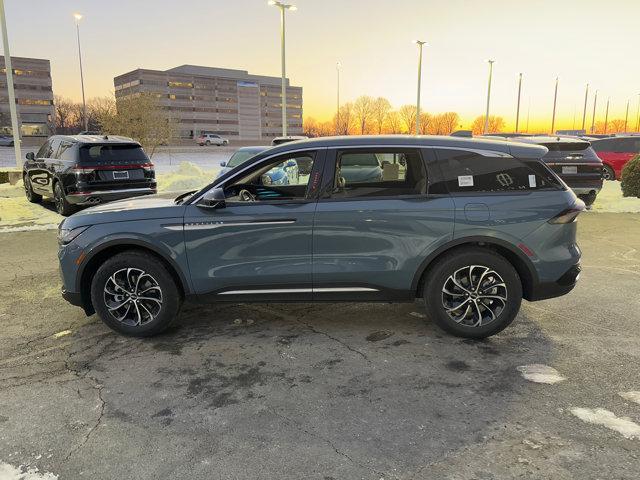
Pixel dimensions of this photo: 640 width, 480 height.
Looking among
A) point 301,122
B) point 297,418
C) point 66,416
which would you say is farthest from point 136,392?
point 301,122

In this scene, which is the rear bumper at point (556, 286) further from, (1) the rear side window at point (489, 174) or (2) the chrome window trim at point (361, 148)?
(2) the chrome window trim at point (361, 148)

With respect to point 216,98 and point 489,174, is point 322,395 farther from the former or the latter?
point 216,98

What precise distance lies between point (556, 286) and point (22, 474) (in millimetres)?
4176

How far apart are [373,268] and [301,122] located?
169 meters

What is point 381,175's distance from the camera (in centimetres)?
457

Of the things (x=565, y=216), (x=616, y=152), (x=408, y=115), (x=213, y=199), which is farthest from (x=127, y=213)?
(x=408, y=115)

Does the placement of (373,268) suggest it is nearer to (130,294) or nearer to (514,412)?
(514,412)

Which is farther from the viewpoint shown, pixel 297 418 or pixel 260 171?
pixel 260 171

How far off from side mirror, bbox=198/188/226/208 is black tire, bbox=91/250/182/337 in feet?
2.30

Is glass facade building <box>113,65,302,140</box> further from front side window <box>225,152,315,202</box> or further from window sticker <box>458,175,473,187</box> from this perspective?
window sticker <box>458,175,473,187</box>

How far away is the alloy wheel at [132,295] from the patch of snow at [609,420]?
346 centimetres

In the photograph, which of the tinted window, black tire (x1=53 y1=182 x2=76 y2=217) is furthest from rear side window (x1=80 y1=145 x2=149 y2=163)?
the tinted window

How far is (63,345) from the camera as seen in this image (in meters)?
4.46

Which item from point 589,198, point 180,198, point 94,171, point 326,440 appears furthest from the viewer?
point 589,198
